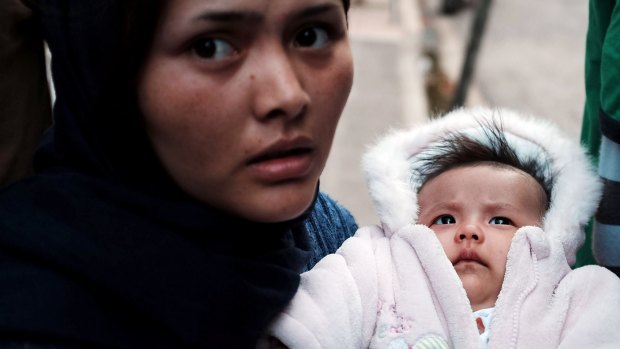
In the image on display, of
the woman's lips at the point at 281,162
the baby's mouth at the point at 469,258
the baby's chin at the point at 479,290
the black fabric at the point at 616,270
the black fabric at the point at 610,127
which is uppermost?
the black fabric at the point at 610,127

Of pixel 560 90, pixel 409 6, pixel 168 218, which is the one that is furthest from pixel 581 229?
pixel 409 6

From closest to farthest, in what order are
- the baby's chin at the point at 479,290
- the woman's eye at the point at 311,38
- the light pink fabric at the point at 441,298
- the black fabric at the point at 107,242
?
the black fabric at the point at 107,242
the woman's eye at the point at 311,38
the light pink fabric at the point at 441,298
the baby's chin at the point at 479,290

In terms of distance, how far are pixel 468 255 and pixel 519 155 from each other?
Answer: 1.21 feet

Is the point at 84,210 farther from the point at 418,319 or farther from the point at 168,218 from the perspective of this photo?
the point at 418,319

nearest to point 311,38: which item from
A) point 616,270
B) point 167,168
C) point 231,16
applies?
point 231,16

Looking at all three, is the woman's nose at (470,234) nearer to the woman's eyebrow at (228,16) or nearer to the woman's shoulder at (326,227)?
the woman's shoulder at (326,227)

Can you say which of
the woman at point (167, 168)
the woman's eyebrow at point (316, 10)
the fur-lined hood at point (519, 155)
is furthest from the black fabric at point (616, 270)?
the woman's eyebrow at point (316, 10)

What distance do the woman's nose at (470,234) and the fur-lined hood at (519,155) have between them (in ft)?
0.40

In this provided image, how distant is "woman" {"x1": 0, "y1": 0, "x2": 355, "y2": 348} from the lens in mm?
1224

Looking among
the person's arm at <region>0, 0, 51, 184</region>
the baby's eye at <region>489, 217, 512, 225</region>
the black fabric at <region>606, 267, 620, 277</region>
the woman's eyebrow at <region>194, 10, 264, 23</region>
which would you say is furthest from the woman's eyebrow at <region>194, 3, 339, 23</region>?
the black fabric at <region>606, 267, 620, 277</region>

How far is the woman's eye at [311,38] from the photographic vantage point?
4.33 feet

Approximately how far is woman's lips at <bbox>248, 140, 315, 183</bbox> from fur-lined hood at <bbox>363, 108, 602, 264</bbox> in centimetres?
59

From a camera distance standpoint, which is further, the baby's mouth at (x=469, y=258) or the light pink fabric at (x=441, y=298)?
the baby's mouth at (x=469, y=258)

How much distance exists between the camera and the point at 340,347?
1.50 metres
